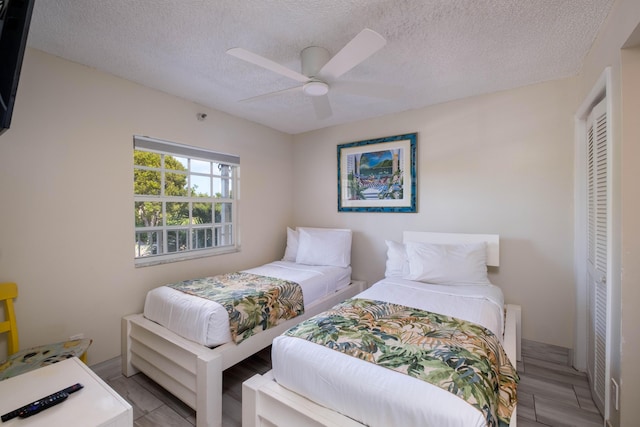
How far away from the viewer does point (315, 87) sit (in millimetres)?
1887

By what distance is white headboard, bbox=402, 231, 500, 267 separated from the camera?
2.59 meters

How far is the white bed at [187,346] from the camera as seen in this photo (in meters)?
1.68

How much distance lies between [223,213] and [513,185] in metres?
3.10

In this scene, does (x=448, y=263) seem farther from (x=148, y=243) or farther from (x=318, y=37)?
(x=148, y=243)

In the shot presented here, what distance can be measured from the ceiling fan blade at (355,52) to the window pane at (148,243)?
2.12 m

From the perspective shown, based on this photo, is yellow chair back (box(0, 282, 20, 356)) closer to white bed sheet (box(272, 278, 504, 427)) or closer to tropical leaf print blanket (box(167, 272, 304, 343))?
tropical leaf print blanket (box(167, 272, 304, 343))

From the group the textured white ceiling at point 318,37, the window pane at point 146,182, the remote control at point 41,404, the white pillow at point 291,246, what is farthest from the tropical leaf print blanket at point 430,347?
the window pane at point 146,182

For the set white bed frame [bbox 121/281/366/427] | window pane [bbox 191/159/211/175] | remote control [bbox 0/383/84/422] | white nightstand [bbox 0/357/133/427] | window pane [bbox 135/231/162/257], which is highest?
window pane [bbox 191/159/211/175]

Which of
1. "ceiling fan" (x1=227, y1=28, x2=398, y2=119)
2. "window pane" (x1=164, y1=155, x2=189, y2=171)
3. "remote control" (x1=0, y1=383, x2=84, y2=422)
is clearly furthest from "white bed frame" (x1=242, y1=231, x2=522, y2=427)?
"window pane" (x1=164, y1=155, x2=189, y2=171)

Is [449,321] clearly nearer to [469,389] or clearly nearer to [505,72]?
[469,389]

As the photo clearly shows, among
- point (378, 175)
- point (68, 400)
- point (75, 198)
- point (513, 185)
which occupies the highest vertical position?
point (378, 175)

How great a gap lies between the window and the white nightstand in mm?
1238

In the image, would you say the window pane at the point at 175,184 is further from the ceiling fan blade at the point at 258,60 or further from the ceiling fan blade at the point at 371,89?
the ceiling fan blade at the point at 371,89

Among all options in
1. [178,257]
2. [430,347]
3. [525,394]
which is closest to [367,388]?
[430,347]
